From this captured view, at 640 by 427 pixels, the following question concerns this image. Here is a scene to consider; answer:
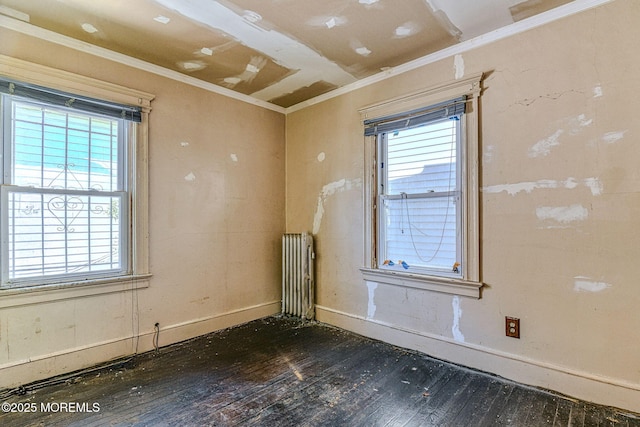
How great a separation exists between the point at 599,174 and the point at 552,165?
25 centimetres

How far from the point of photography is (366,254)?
314 centimetres

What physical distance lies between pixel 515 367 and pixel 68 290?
337 cm

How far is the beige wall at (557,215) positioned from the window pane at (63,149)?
107 inches

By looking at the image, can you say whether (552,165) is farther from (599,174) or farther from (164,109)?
(164,109)

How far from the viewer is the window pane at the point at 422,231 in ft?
8.62

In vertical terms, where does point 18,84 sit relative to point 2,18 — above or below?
below

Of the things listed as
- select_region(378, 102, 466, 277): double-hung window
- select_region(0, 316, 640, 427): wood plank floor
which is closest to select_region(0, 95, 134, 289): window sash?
select_region(0, 316, 640, 427): wood plank floor

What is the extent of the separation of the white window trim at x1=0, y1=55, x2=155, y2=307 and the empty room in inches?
0.6

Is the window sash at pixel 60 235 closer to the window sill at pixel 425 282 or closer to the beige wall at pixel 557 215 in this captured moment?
the window sill at pixel 425 282

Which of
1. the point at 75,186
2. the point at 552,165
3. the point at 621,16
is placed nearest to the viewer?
the point at 621,16

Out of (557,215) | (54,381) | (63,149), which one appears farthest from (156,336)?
(557,215)

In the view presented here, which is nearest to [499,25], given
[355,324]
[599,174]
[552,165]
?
[552,165]

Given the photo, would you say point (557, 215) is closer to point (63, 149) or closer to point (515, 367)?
point (515, 367)

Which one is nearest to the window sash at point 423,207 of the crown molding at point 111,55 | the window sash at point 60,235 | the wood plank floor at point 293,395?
the wood plank floor at point 293,395
